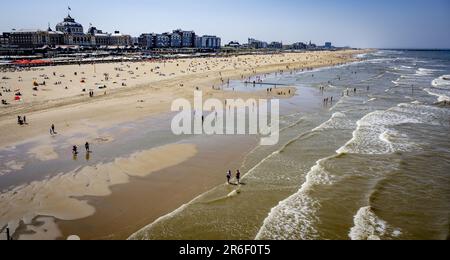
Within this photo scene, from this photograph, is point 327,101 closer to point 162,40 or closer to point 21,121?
point 21,121

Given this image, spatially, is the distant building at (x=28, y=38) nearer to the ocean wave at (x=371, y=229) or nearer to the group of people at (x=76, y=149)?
the group of people at (x=76, y=149)

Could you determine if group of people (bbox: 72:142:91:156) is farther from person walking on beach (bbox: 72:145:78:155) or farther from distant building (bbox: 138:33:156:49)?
distant building (bbox: 138:33:156:49)

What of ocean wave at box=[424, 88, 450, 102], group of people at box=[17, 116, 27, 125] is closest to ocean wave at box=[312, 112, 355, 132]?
ocean wave at box=[424, 88, 450, 102]

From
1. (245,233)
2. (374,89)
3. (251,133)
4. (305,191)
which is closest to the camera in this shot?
(245,233)

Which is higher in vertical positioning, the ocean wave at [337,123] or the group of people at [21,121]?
the group of people at [21,121]

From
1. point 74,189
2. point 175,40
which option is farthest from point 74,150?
point 175,40

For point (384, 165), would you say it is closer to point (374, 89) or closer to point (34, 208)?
point (34, 208)

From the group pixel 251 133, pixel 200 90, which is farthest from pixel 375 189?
pixel 200 90

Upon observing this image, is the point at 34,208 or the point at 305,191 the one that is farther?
the point at 305,191

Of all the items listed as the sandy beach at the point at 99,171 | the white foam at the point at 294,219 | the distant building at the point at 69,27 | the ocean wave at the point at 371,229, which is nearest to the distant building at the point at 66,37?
the distant building at the point at 69,27
